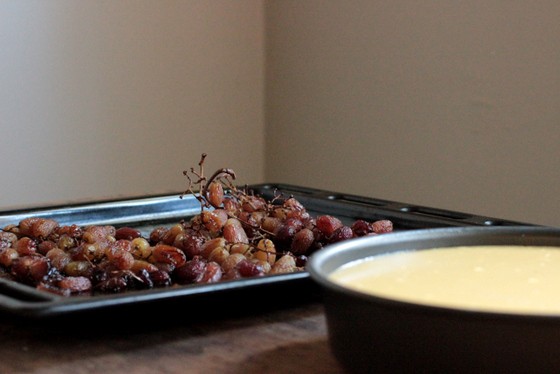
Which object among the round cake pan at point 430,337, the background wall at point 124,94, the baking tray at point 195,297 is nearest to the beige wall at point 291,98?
the background wall at point 124,94

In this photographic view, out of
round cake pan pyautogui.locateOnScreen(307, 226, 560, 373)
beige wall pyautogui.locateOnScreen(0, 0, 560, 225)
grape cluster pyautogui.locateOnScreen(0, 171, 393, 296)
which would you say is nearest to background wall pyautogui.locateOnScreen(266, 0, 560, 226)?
beige wall pyautogui.locateOnScreen(0, 0, 560, 225)

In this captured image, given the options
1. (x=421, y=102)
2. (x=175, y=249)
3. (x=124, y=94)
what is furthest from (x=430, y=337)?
(x=124, y=94)

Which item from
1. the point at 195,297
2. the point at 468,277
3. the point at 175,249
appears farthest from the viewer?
the point at 175,249

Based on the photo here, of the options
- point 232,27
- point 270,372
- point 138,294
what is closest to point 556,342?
point 270,372

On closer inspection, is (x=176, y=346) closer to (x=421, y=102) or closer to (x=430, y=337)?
(x=430, y=337)

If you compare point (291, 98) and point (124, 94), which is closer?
point (124, 94)

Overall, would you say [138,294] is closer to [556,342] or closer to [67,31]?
[556,342]

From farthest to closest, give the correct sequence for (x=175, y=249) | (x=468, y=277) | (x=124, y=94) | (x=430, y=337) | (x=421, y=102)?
(x=124, y=94)
(x=421, y=102)
(x=175, y=249)
(x=468, y=277)
(x=430, y=337)
